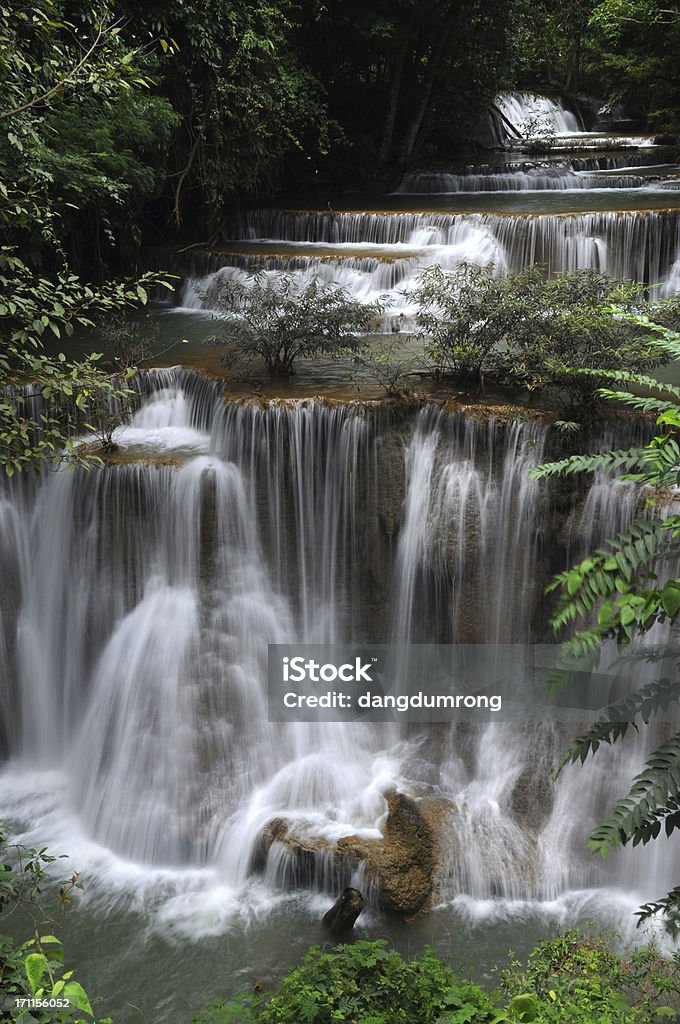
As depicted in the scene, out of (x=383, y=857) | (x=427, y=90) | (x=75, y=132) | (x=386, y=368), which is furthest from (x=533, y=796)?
(x=427, y=90)

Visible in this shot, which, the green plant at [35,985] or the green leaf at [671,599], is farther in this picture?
the green leaf at [671,599]

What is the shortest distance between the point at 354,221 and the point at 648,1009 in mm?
11491

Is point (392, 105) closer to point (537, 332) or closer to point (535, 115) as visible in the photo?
point (535, 115)

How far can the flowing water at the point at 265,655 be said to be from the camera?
21.6 feet

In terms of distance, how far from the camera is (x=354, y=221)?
13.4m

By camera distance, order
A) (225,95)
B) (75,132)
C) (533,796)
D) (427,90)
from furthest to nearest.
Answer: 1. (427,90)
2. (225,95)
3. (75,132)
4. (533,796)

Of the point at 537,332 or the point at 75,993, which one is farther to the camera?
the point at 537,332

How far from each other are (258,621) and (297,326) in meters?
2.92

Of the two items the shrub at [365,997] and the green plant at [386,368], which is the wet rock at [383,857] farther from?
the green plant at [386,368]

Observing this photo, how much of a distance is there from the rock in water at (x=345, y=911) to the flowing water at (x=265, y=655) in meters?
0.18

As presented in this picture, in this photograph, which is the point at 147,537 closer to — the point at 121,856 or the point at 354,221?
the point at 121,856
